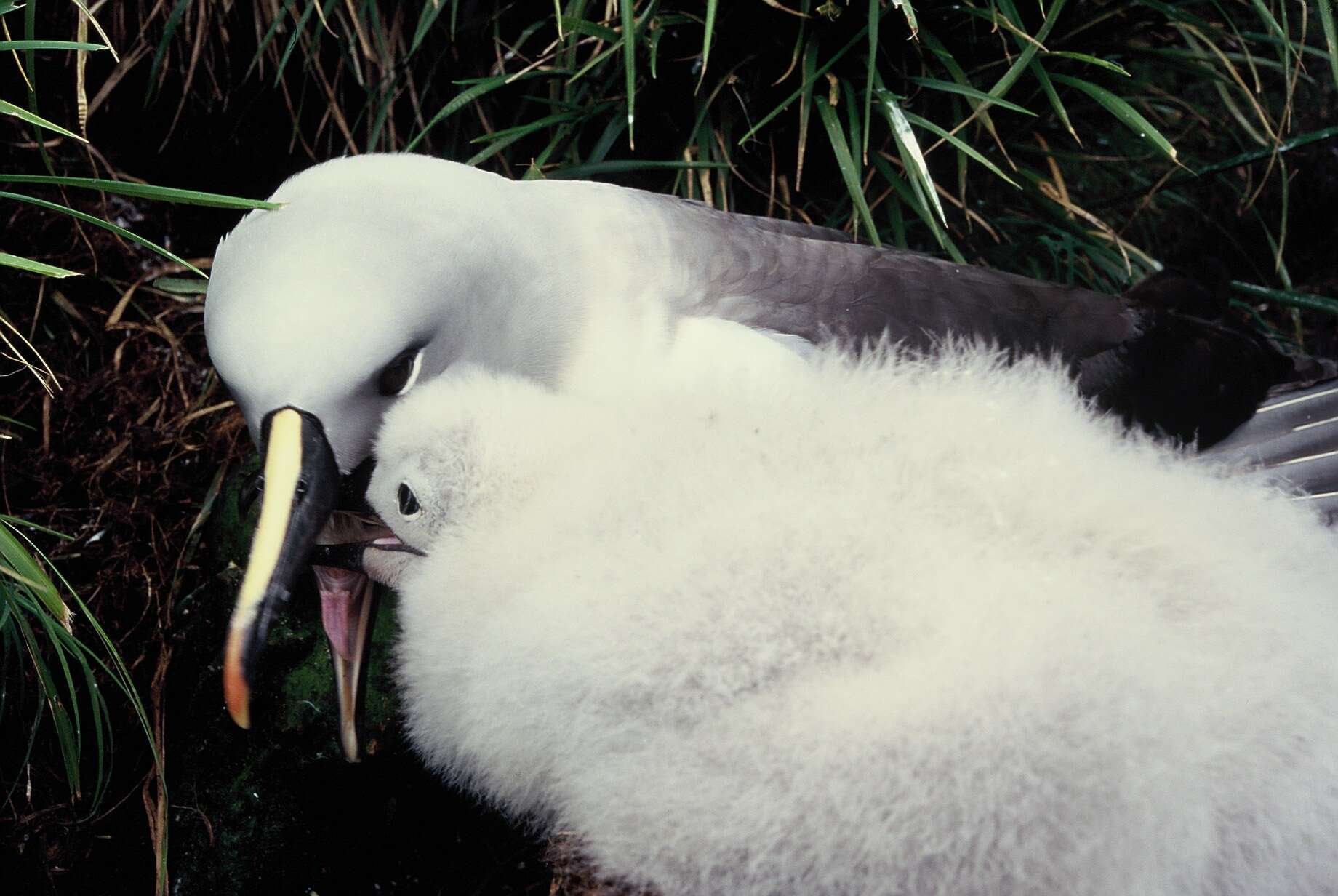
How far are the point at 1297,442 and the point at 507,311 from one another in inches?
50.9

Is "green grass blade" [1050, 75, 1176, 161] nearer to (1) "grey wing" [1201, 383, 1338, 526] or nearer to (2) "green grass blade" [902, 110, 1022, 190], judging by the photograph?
(2) "green grass blade" [902, 110, 1022, 190]

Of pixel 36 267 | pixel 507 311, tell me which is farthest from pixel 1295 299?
pixel 36 267

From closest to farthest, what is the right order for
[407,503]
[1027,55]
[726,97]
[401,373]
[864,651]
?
1. [864,651]
2. [407,503]
3. [401,373]
4. [1027,55]
5. [726,97]

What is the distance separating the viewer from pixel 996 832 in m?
0.95

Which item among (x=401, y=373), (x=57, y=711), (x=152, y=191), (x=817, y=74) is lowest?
(x=57, y=711)

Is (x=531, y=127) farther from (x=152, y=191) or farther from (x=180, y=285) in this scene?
(x=152, y=191)

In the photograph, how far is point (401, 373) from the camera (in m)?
1.43

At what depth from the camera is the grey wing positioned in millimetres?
1749

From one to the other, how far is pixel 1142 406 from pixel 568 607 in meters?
1.11

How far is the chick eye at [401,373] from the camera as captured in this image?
1.39m

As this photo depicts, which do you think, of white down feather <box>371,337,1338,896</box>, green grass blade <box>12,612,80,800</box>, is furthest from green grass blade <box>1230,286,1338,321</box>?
green grass blade <box>12,612,80,800</box>

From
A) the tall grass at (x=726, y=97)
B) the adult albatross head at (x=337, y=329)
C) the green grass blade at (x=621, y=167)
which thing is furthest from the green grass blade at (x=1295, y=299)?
the adult albatross head at (x=337, y=329)

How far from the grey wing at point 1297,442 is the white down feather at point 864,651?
624 mm

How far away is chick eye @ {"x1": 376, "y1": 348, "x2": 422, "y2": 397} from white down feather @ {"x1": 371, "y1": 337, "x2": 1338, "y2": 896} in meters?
0.21
